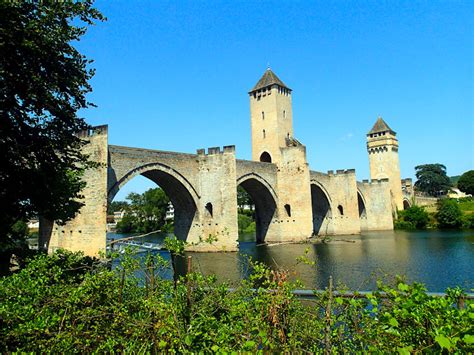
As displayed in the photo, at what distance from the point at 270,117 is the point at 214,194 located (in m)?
13.0

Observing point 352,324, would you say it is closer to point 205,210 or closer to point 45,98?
point 45,98

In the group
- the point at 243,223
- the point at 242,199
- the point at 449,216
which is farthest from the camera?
the point at 242,199

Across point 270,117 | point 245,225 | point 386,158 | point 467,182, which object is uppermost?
point 270,117

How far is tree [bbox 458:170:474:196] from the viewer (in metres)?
70.1

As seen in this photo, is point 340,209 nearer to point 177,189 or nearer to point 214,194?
point 214,194

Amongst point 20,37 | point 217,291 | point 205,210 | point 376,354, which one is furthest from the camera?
point 205,210

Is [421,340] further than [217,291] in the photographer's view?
No

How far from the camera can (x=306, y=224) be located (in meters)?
34.3

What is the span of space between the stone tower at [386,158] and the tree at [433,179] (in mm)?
35599

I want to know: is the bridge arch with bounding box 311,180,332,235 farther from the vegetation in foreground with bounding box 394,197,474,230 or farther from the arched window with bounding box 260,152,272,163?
the vegetation in foreground with bounding box 394,197,474,230

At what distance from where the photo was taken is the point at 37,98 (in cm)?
764


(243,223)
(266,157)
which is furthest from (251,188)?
(243,223)

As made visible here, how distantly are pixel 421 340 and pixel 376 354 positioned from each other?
0.49m

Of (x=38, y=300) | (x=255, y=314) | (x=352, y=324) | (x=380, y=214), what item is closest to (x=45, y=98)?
(x=38, y=300)
